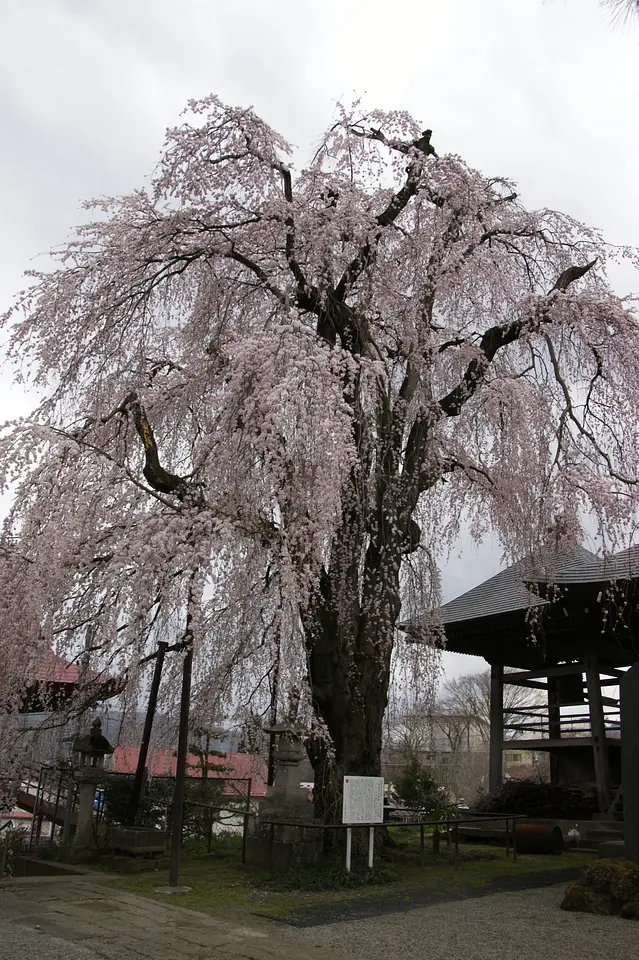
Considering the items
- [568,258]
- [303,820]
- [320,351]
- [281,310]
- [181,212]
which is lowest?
[303,820]

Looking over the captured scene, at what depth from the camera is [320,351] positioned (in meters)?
6.70

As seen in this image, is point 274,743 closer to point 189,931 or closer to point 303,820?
point 303,820

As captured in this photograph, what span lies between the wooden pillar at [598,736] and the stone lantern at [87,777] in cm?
732

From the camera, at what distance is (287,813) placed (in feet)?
27.5

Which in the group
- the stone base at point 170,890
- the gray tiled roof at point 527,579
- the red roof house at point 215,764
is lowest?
the stone base at point 170,890

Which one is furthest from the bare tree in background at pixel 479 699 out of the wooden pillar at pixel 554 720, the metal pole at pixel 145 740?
the metal pole at pixel 145 740

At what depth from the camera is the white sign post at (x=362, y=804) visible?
7.52 metres

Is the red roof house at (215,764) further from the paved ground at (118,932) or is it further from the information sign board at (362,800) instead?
the paved ground at (118,932)

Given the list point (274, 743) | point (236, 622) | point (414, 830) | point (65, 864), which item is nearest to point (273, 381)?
point (236, 622)

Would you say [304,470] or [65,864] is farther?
[65,864]

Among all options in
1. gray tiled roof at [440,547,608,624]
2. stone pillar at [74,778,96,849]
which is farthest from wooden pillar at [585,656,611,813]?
stone pillar at [74,778,96,849]

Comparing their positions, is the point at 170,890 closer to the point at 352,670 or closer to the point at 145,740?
the point at 145,740

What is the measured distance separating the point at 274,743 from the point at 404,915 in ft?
10.4

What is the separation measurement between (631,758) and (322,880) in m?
3.18
